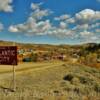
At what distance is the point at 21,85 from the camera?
64.5 feet

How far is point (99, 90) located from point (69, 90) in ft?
5.66

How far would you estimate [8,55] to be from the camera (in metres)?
18.3

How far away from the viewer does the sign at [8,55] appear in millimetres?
18109

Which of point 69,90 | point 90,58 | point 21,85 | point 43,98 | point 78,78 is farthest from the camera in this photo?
point 90,58

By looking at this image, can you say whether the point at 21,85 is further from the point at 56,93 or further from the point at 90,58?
the point at 90,58

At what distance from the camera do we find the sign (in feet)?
59.4

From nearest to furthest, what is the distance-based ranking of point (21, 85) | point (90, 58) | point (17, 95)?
1. point (17, 95)
2. point (21, 85)
3. point (90, 58)

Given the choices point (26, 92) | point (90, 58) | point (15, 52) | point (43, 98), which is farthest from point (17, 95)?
point (90, 58)

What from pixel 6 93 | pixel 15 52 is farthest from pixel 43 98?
pixel 15 52

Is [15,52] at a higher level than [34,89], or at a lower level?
higher

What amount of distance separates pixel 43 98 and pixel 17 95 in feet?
6.24

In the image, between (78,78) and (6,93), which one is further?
(78,78)

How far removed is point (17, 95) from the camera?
52.5 feet

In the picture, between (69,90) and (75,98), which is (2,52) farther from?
Result: (75,98)
